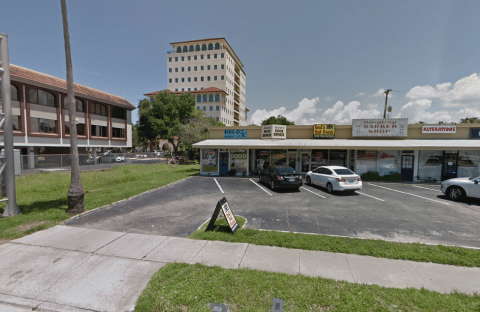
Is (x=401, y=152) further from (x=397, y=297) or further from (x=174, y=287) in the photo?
(x=174, y=287)

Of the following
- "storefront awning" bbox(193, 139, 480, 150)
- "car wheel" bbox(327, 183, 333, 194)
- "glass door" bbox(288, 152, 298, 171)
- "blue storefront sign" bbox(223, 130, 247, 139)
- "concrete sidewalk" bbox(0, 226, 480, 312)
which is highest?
"blue storefront sign" bbox(223, 130, 247, 139)

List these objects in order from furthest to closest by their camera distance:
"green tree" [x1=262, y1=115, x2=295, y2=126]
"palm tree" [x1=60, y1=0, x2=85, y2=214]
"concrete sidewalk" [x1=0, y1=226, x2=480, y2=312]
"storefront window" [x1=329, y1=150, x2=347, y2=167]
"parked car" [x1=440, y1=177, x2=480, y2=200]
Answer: "green tree" [x1=262, y1=115, x2=295, y2=126] → "storefront window" [x1=329, y1=150, x2=347, y2=167] → "parked car" [x1=440, y1=177, x2=480, y2=200] → "palm tree" [x1=60, y1=0, x2=85, y2=214] → "concrete sidewalk" [x1=0, y1=226, x2=480, y2=312]

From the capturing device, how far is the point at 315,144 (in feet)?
61.7

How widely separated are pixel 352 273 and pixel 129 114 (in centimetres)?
4612

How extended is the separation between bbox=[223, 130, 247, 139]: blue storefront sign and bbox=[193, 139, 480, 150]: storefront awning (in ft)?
2.49

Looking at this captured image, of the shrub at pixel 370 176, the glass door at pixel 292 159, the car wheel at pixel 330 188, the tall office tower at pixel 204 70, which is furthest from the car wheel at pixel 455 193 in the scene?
the tall office tower at pixel 204 70

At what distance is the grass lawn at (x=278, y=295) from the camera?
12.1ft

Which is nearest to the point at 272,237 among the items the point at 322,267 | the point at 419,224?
the point at 322,267

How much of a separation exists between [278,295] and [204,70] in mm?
77876

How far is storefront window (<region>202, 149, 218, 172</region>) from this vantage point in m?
20.9

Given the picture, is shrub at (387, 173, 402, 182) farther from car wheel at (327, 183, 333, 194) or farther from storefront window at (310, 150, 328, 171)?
car wheel at (327, 183, 333, 194)

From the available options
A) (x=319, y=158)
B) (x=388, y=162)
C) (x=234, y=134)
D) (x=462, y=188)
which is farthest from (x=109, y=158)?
(x=462, y=188)

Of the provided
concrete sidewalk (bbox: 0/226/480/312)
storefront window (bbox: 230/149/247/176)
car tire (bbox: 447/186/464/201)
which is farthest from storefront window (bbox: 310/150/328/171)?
concrete sidewalk (bbox: 0/226/480/312)

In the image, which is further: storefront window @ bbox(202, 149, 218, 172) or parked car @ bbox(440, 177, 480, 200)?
storefront window @ bbox(202, 149, 218, 172)
